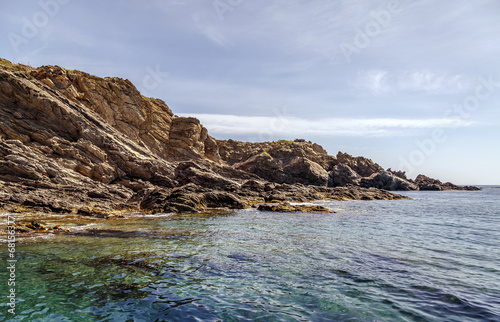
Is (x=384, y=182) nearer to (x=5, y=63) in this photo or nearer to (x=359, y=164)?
(x=359, y=164)

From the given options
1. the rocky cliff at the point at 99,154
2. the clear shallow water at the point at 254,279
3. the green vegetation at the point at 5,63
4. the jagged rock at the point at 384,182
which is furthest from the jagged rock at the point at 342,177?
the green vegetation at the point at 5,63

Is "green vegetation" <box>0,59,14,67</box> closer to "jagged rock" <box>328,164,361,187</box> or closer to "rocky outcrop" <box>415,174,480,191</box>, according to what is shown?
"jagged rock" <box>328,164,361,187</box>

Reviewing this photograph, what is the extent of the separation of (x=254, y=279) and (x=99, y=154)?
39.8 m

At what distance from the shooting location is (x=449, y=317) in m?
7.52

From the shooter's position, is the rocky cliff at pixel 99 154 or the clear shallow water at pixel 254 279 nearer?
the clear shallow water at pixel 254 279

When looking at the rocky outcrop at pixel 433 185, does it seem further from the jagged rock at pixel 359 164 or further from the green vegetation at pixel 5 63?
the green vegetation at pixel 5 63

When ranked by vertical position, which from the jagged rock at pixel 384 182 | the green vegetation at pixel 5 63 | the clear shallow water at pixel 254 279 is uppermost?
the green vegetation at pixel 5 63

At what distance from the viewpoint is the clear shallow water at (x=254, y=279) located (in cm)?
759

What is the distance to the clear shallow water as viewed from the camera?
759cm

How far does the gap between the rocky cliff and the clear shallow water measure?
16876mm

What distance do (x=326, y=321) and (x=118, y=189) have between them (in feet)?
122

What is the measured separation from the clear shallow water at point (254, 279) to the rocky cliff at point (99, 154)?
16876 mm

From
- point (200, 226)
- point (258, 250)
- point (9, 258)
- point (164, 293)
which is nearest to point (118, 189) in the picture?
point (200, 226)

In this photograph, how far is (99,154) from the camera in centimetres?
4197
